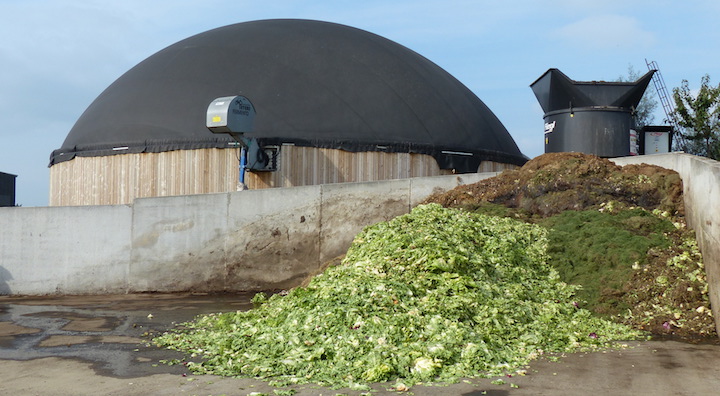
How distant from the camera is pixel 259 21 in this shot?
2167cm

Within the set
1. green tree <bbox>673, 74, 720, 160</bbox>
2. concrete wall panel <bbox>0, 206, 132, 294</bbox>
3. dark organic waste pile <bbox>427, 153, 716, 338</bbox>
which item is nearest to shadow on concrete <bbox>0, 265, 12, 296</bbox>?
concrete wall panel <bbox>0, 206, 132, 294</bbox>

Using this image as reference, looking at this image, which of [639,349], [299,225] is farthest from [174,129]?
[639,349]

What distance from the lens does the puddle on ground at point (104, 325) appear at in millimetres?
6910

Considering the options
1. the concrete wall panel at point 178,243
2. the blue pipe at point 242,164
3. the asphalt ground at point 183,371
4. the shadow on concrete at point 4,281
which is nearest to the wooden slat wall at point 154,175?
the blue pipe at point 242,164

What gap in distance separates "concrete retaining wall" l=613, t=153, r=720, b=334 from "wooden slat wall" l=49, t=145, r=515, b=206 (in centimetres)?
780

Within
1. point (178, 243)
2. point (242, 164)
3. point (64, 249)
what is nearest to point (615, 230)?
point (178, 243)

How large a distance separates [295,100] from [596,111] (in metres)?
7.70

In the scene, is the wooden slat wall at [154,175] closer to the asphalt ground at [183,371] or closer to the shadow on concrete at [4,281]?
the shadow on concrete at [4,281]

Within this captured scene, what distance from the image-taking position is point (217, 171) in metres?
16.5

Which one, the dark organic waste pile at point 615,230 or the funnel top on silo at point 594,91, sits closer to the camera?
the dark organic waste pile at point 615,230

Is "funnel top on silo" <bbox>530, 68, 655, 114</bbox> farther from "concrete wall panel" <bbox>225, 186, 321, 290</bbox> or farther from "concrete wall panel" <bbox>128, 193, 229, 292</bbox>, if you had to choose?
"concrete wall panel" <bbox>128, 193, 229, 292</bbox>

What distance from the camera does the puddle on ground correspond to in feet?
22.7

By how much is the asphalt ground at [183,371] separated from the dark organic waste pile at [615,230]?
108 cm

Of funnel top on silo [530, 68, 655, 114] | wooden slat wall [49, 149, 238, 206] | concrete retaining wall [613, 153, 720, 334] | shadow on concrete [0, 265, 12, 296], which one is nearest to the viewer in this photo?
concrete retaining wall [613, 153, 720, 334]
